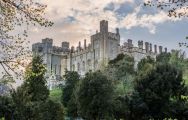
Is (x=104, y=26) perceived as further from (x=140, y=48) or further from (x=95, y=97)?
(x=95, y=97)

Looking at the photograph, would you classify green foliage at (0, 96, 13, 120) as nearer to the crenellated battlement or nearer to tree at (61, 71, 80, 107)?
tree at (61, 71, 80, 107)

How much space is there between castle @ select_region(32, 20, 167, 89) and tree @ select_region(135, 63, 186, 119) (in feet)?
171

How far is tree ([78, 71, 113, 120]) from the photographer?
49.3 meters

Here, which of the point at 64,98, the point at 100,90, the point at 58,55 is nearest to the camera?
the point at 100,90

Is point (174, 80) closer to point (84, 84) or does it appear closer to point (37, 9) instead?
point (84, 84)

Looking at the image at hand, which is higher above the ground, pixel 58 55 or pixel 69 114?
pixel 58 55

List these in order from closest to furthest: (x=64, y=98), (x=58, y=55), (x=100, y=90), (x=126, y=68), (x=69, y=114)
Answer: (x=100, y=90)
(x=69, y=114)
(x=64, y=98)
(x=126, y=68)
(x=58, y=55)

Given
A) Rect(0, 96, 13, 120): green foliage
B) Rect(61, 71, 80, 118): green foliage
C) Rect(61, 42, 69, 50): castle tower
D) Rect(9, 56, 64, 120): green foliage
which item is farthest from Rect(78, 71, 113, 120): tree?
Rect(61, 42, 69, 50): castle tower

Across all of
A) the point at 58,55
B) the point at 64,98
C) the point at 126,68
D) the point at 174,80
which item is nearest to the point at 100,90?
the point at 174,80

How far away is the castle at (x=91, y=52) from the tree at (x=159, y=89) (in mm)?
52174

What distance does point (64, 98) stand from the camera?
74312 mm

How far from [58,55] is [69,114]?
70267mm

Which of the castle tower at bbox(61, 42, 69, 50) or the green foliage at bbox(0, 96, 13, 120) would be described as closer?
the green foliage at bbox(0, 96, 13, 120)

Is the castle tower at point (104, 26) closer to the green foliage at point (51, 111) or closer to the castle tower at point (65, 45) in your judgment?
the castle tower at point (65, 45)
